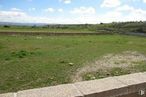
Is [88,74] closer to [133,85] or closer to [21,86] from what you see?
[21,86]

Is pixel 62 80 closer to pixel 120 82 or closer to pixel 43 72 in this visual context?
pixel 43 72

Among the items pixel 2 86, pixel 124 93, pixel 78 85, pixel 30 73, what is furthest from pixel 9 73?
pixel 124 93

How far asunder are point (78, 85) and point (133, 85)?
→ 732 mm

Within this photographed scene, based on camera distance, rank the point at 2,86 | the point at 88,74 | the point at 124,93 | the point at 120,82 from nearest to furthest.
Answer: the point at 124,93 < the point at 120,82 < the point at 2,86 < the point at 88,74

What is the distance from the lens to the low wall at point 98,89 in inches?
92.1

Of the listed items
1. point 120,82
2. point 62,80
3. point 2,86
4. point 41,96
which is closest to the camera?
point 41,96

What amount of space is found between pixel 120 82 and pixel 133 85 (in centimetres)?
18

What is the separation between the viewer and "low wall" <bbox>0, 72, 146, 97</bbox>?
7.68 ft

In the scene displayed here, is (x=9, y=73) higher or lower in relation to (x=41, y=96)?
lower

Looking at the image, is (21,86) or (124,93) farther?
(21,86)

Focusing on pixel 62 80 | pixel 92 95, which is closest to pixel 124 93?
pixel 92 95

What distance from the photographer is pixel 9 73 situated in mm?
5250

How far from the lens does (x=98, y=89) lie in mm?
2475

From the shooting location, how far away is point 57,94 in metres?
2.32
